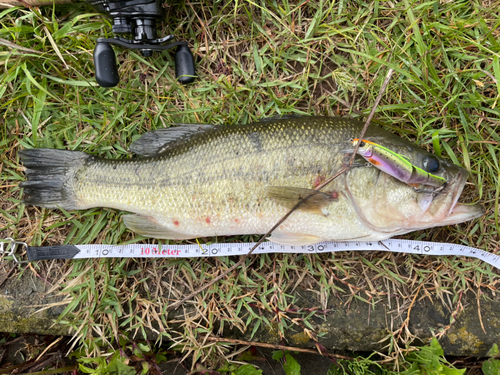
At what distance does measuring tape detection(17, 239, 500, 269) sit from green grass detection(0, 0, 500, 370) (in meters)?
0.10

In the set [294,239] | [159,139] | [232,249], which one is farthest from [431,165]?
[159,139]

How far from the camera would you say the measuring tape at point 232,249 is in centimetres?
282

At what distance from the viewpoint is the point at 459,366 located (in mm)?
3080

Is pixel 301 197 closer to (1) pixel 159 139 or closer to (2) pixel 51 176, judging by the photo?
(1) pixel 159 139

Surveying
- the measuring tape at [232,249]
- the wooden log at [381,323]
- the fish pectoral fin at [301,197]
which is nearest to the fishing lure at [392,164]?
the fish pectoral fin at [301,197]

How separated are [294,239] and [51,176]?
216cm

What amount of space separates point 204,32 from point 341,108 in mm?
1425

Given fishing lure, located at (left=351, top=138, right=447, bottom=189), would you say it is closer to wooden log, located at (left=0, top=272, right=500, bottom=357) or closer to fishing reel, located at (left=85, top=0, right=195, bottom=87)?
wooden log, located at (left=0, top=272, right=500, bottom=357)

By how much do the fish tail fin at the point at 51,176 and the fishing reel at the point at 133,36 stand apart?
72 cm

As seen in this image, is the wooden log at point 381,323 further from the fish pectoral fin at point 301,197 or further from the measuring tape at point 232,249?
the fish pectoral fin at point 301,197

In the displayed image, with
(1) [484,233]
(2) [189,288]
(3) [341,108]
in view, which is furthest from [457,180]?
(2) [189,288]

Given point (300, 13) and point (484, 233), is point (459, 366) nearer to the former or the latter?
point (484, 233)

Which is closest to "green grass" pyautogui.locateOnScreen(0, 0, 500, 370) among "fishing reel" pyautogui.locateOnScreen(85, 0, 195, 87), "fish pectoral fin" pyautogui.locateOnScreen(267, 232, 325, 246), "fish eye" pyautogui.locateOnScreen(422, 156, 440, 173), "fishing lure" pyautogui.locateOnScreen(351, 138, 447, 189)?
"fishing reel" pyautogui.locateOnScreen(85, 0, 195, 87)

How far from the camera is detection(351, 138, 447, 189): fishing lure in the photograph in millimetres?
2318
